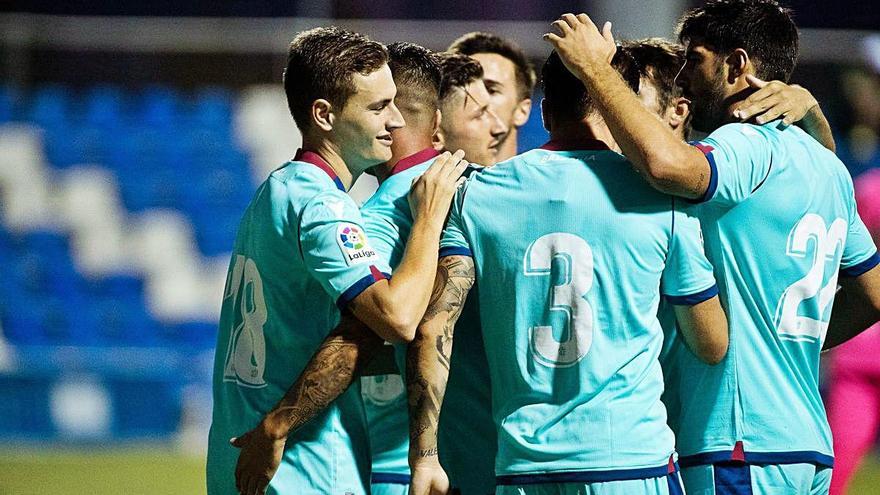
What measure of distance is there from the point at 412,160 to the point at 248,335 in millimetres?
760

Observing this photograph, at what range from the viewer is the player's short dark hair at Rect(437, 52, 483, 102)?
4.45m

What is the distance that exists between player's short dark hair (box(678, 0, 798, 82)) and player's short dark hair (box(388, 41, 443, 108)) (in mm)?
789

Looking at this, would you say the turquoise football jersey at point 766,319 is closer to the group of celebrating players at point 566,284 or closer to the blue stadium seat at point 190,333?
the group of celebrating players at point 566,284

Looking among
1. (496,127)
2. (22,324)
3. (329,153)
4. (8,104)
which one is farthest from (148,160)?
(329,153)

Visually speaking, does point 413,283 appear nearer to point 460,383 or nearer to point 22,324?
point 460,383

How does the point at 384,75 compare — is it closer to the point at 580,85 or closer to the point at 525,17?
the point at 580,85

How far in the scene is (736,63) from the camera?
3.45 m

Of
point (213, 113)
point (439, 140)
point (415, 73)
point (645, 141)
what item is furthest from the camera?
point (213, 113)

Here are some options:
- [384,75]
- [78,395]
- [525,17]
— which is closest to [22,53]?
[78,395]

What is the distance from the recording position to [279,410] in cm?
314

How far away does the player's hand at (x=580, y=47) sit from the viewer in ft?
10.1

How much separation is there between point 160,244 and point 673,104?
986 cm

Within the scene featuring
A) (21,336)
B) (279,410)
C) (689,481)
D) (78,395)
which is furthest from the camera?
(21,336)

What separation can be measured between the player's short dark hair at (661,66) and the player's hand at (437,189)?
63 cm
